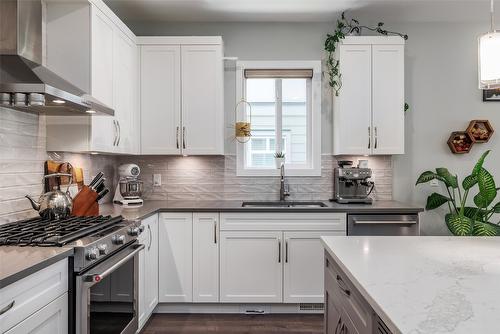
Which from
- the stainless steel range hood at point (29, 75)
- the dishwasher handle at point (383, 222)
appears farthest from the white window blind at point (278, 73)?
the stainless steel range hood at point (29, 75)

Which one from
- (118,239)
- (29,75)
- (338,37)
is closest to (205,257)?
(118,239)

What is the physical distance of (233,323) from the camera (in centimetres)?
296

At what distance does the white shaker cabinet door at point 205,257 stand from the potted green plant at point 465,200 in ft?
6.62

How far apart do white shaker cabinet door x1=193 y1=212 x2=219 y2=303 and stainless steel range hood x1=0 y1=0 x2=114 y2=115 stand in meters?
1.19

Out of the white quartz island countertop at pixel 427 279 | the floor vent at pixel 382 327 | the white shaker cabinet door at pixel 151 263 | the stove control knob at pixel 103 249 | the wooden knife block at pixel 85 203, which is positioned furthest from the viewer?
the white shaker cabinet door at pixel 151 263

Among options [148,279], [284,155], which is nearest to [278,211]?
[284,155]

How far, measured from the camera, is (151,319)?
9.89 ft

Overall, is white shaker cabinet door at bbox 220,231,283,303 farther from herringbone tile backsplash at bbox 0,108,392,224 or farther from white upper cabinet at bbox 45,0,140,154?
white upper cabinet at bbox 45,0,140,154

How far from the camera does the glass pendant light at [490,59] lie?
1.46 metres

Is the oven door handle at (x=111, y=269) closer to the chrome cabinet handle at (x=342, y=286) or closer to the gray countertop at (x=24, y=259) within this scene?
the gray countertop at (x=24, y=259)

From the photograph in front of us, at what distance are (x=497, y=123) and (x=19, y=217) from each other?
169 inches

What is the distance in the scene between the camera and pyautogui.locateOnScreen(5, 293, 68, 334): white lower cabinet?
1299 mm

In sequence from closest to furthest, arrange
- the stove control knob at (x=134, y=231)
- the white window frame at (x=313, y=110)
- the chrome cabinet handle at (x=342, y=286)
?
the chrome cabinet handle at (x=342, y=286) → the stove control knob at (x=134, y=231) → the white window frame at (x=313, y=110)

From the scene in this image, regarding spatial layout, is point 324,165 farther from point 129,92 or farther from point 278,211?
point 129,92
